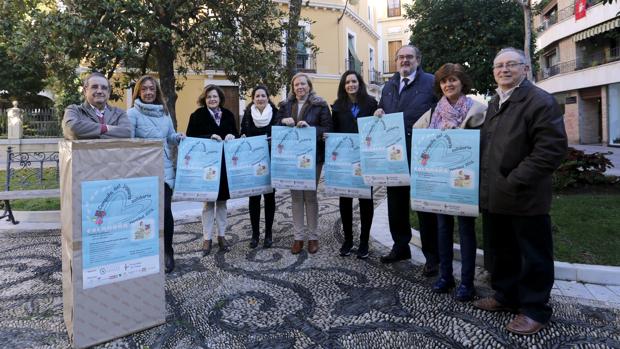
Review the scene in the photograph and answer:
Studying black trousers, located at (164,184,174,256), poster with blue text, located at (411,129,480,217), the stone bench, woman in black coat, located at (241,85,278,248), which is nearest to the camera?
poster with blue text, located at (411,129,480,217)

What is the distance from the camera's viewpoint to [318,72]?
22.4m

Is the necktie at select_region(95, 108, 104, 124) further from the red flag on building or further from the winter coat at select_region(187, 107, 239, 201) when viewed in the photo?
the red flag on building

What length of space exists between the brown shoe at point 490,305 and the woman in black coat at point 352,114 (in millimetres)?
1508

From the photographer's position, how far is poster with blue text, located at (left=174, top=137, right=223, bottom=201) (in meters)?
4.43

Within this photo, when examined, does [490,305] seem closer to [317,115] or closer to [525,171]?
[525,171]

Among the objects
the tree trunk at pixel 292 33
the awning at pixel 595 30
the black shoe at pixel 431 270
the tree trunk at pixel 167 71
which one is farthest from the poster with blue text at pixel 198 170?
the awning at pixel 595 30

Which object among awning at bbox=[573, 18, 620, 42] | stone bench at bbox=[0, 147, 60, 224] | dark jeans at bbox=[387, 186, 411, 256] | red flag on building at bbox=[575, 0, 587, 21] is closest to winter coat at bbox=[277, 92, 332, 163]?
dark jeans at bbox=[387, 186, 411, 256]

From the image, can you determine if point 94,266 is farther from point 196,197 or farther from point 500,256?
point 500,256

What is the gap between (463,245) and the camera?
344 centimetres

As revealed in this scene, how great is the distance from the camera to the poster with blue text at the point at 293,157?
15.0ft

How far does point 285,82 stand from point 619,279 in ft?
26.6

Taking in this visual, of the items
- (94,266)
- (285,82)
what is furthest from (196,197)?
(285,82)

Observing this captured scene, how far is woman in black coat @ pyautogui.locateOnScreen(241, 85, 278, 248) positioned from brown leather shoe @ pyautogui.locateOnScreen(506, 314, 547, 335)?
2.98 meters

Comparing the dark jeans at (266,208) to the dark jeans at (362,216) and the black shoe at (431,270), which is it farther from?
the black shoe at (431,270)
